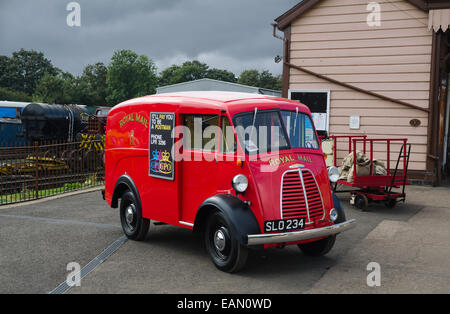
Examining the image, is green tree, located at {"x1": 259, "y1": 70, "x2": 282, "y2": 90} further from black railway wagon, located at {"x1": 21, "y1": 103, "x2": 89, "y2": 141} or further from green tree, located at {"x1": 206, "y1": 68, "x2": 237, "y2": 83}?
black railway wagon, located at {"x1": 21, "y1": 103, "x2": 89, "y2": 141}

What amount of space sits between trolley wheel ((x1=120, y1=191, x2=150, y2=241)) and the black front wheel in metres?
1.67

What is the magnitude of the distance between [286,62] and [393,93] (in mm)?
3416

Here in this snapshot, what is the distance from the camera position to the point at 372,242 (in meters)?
7.48

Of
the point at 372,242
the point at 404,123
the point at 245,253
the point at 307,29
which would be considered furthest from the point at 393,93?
the point at 245,253

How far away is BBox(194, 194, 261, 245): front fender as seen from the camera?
5547 millimetres

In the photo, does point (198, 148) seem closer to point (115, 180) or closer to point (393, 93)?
point (115, 180)

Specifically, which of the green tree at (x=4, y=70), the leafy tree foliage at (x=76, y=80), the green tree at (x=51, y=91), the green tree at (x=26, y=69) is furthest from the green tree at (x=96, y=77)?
the green tree at (x=51, y=91)

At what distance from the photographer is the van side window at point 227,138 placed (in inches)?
241

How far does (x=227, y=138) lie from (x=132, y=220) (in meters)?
2.48

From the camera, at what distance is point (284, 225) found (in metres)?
5.77

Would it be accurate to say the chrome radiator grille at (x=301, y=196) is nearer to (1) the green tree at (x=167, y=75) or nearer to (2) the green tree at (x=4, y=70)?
(2) the green tree at (x=4, y=70)

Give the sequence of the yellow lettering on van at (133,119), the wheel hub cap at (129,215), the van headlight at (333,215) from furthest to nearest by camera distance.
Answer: the wheel hub cap at (129,215) < the yellow lettering on van at (133,119) < the van headlight at (333,215)

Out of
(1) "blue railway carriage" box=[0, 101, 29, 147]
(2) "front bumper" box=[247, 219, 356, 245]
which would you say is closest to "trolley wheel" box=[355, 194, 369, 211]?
(2) "front bumper" box=[247, 219, 356, 245]

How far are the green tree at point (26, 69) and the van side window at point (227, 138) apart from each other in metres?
94.4
